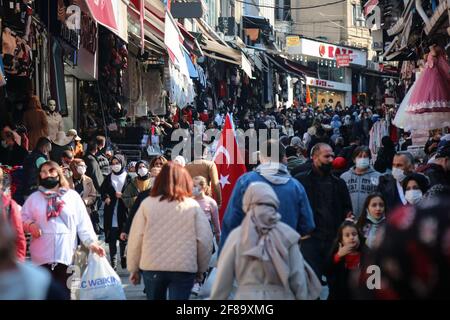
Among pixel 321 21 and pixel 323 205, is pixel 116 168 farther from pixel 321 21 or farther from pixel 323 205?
pixel 321 21

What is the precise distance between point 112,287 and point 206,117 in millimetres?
24263

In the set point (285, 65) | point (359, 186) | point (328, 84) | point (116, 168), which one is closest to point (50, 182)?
point (359, 186)

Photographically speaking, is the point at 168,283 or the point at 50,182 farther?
the point at 50,182

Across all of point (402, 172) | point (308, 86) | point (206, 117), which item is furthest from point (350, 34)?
point (402, 172)

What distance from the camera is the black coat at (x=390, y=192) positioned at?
1071 centimetres

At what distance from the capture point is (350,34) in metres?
75.1

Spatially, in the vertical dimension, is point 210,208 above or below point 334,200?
below

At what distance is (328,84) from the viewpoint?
6906 cm

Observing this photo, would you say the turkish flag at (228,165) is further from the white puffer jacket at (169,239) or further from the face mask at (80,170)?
the white puffer jacket at (169,239)

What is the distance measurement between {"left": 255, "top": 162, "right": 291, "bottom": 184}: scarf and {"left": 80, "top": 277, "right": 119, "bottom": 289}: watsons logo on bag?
1.56m

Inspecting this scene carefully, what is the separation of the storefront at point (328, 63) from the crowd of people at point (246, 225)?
47556 millimetres

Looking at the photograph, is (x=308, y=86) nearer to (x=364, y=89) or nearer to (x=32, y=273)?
(x=364, y=89)

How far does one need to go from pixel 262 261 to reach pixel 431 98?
8.48 m

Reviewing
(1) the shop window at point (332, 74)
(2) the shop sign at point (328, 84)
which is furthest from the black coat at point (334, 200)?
(1) the shop window at point (332, 74)
